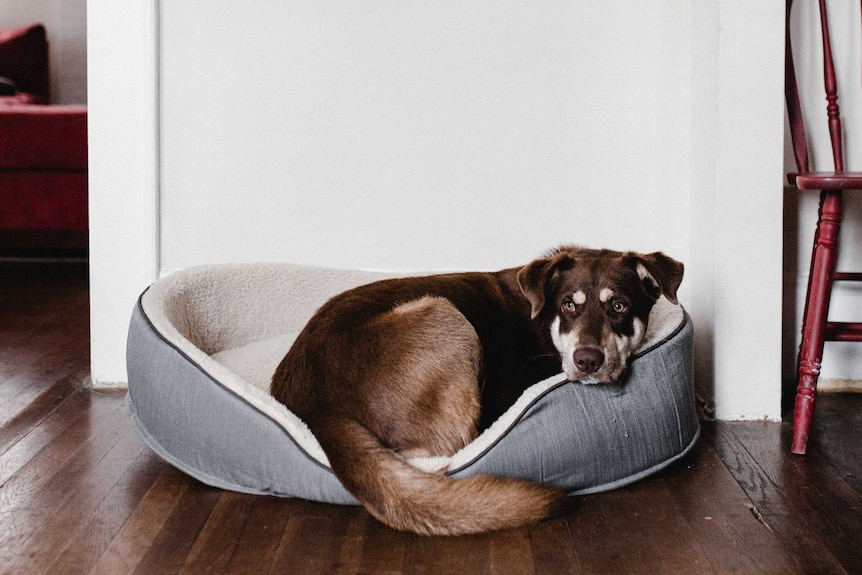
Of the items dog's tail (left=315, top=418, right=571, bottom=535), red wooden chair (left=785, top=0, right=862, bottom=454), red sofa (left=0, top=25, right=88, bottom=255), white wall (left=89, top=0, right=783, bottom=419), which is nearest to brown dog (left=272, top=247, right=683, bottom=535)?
dog's tail (left=315, top=418, right=571, bottom=535)

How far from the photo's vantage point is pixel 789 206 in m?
3.24

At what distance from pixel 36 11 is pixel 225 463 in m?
7.03

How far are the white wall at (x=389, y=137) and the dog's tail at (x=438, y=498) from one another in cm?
147

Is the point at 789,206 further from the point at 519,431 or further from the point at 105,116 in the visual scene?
the point at 105,116

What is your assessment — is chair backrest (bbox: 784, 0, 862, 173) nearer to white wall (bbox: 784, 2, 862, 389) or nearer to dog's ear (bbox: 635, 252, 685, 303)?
white wall (bbox: 784, 2, 862, 389)

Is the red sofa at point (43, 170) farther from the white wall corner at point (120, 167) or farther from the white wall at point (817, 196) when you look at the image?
the white wall at point (817, 196)

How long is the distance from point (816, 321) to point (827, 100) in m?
0.93

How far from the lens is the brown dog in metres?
1.80

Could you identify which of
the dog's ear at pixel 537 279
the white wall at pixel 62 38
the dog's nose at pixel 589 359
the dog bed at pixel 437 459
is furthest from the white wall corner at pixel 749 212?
the white wall at pixel 62 38

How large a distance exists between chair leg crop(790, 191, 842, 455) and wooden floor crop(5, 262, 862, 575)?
0.35 ft

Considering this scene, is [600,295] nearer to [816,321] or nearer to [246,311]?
[816,321]

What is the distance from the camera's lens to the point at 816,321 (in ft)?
8.26

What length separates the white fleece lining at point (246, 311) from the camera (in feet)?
8.21

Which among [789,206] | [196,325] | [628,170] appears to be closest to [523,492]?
[196,325]
